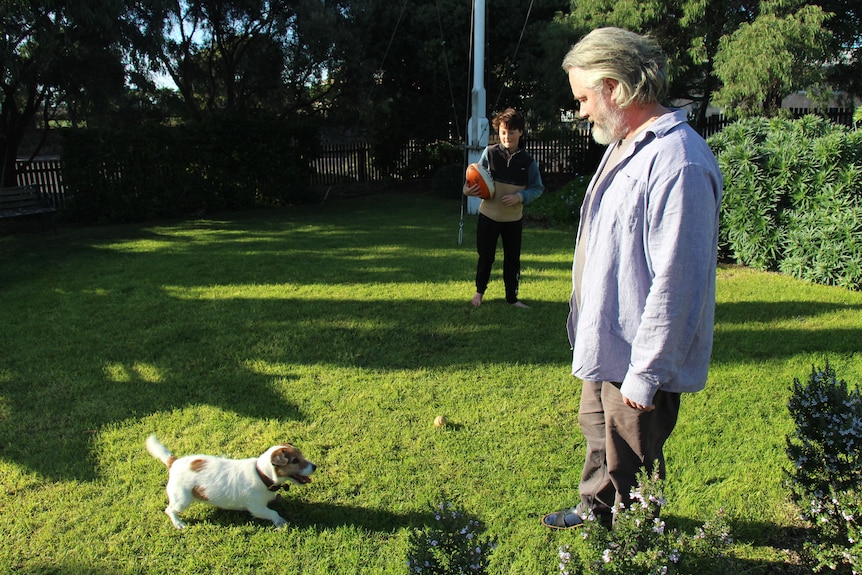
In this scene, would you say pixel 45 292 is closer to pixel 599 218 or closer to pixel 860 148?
pixel 599 218

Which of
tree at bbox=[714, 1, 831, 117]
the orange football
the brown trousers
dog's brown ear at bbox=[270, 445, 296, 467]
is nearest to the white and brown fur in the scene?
dog's brown ear at bbox=[270, 445, 296, 467]

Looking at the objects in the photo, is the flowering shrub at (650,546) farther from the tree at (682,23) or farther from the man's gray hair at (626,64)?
the tree at (682,23)

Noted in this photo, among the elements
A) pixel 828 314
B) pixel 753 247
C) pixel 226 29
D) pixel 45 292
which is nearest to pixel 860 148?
pixel 753 247

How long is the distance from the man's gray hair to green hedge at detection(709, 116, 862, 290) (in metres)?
5.61

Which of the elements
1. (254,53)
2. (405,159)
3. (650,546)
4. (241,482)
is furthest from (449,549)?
(405,159)

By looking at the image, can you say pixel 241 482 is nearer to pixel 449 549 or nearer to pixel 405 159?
pixel 449 549

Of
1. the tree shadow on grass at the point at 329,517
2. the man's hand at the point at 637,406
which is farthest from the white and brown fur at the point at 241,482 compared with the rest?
the man's hand at the point at 637,406

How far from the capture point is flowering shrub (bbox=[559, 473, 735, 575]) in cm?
191

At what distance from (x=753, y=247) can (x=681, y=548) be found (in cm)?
646

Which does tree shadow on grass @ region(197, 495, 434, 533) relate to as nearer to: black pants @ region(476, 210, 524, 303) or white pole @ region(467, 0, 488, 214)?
black pants @ region(476, 210, 524, 303)

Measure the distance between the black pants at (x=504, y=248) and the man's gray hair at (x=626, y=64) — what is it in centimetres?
364

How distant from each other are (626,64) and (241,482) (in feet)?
7.78

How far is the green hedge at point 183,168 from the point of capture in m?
12.0

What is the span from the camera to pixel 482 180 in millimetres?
5559
